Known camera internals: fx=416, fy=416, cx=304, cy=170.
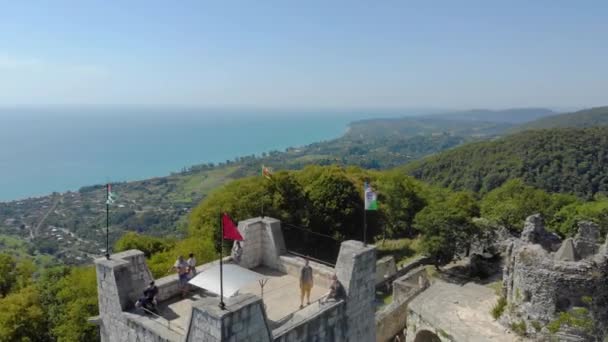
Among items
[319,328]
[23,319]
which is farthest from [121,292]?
[23,319]

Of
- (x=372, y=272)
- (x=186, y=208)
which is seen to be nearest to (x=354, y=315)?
(x=372, y=272)

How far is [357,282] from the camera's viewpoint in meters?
10.1

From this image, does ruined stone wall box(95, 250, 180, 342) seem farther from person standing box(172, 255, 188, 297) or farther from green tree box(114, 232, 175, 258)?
green tree box(114, 232, 175, 258)

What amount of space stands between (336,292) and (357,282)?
572 millimetres

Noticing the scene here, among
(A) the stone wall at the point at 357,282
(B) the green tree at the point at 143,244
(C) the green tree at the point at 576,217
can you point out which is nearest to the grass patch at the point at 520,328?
(A) the stone wall at the point at 357,282

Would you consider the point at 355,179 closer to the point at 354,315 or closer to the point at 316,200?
the point at 316,200

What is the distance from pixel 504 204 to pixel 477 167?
54.3m

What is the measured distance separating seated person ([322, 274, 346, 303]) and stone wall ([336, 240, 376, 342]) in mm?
106

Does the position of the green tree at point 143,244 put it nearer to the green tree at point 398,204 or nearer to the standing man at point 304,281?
the green tree at point 398,204

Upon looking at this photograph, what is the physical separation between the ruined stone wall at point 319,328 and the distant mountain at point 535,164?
77.6 meters

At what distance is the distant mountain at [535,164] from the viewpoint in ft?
251

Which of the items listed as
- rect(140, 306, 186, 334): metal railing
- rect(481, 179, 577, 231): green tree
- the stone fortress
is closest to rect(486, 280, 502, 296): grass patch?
the stone fortress

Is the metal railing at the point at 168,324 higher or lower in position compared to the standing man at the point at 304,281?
lower

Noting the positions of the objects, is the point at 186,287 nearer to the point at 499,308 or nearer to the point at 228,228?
the point at 228,228
